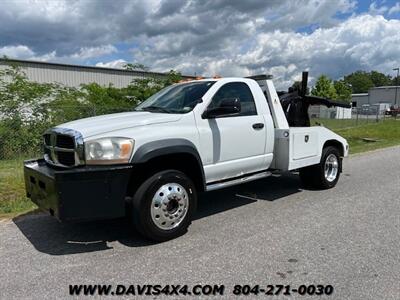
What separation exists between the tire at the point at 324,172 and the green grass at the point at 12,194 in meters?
4.72

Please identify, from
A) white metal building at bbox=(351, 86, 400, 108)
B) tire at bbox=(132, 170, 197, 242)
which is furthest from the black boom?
white metal building at bbox=(351, 86, 400, 108)

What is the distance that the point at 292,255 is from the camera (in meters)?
4.20

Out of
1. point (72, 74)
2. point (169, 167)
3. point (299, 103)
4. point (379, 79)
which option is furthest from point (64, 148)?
point (379, 79)

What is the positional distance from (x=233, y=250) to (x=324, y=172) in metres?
3.49

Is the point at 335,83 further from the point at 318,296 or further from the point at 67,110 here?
the point at 318,296

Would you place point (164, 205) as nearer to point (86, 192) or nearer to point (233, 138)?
point (86, 192)

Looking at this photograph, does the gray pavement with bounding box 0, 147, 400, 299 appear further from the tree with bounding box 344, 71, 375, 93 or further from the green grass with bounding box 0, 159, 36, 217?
the tree with bounding box 344, 71, 375, 93

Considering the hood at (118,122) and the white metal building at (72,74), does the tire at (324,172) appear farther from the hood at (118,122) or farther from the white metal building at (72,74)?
the white metal building at (72,74)

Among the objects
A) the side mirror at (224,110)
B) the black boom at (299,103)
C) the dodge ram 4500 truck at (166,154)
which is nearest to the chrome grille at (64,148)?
the dodge ram 4500 truck at (166,154)

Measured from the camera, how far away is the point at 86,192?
13.7 ft

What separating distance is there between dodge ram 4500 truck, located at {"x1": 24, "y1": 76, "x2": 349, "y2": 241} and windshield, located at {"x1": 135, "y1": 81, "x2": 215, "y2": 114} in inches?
0.8

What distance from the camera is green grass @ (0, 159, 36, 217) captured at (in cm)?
611

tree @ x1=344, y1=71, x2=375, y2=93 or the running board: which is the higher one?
tree @ x1=344, y1=71, x2=375, y2=93

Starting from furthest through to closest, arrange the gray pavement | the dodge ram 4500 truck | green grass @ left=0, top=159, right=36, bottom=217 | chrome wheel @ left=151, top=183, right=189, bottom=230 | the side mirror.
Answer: green grass @ left=0, top=159, right=36, bottom=217 → the side mirror → chrome wheel @ left=151, top=183, right=189, bottom=230 → the dodge ram 4500 truck → the gray pavement
